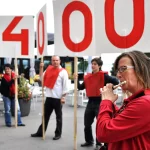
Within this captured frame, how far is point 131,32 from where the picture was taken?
137 inches

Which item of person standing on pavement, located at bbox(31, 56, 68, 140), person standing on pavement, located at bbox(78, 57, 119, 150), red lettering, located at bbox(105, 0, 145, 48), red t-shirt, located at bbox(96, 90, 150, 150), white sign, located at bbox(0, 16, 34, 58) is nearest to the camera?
red t-shirt, located at bbox(96, 90, 150, 150)

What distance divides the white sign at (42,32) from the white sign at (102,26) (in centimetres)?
77

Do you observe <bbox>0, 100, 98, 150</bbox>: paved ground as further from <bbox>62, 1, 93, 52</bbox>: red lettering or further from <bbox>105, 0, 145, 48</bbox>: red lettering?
<bbox>105, 0, 145, 48</bbox>: red lettering

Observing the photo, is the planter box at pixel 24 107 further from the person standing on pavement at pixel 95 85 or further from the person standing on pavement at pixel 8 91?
the person standing on pavement at pixel 95 85

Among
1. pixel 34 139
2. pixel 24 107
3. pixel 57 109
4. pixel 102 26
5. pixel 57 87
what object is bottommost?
pixel 34 139

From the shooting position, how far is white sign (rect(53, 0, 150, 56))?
341cm

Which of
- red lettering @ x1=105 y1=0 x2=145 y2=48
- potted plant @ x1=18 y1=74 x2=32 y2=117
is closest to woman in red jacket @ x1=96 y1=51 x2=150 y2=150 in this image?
red lettering @ x1=105 y1=0 x2=145 y2=48

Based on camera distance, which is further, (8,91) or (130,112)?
(8,91)

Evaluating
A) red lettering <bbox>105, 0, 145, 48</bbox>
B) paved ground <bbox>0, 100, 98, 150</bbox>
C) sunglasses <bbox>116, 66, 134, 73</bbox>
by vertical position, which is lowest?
paved ground <bbox>0, 100, 98, 150</bbox>

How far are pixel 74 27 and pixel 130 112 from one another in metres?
3.08

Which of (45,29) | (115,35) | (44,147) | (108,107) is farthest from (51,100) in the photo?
(108,107)

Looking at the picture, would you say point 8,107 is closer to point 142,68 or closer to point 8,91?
point 8,91

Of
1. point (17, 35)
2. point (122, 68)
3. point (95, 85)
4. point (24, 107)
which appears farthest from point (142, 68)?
point (24, 107)

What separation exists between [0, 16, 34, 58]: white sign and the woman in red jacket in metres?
4.92
